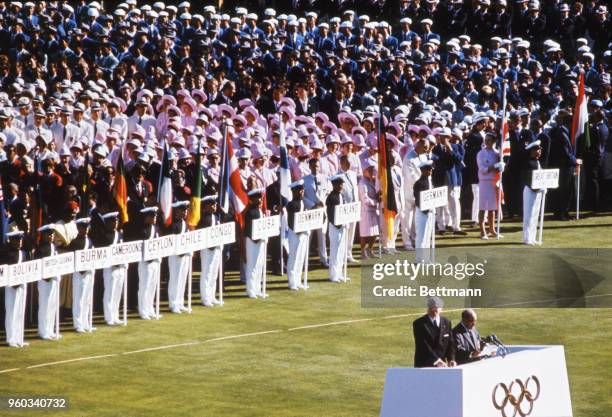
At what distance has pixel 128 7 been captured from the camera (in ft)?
150

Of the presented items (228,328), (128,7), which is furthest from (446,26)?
(228,328)

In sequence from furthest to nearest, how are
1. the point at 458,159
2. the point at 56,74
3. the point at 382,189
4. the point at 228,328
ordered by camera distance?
the point at 56,74
the point at 458,159
the point at 382,189
the point at 228,328

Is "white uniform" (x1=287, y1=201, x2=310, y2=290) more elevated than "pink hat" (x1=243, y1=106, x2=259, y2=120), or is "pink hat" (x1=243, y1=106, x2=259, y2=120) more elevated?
"pink hat" (x1=243, y1=106, x2=259, y2=120)

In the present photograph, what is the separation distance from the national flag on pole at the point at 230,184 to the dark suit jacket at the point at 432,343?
32.9 ft

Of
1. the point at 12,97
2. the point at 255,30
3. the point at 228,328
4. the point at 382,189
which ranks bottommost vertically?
the point at 228,328

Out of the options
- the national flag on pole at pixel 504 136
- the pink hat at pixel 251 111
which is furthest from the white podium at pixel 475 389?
the pink hat at pixel 251 111

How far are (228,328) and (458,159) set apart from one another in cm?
970

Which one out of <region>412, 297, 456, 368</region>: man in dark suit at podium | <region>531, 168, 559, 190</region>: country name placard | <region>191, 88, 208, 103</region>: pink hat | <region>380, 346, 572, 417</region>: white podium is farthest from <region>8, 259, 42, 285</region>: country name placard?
<region>531, 168, 559, 190</region>: country name placard

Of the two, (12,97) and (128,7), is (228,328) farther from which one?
(128,7)

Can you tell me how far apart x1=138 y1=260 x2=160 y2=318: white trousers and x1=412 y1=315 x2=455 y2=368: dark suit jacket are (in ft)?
27.6

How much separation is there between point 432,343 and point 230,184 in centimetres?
1087

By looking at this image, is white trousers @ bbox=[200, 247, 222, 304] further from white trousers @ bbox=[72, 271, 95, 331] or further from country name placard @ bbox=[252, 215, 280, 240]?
white trousers @ bbox=[72, 271, 95, 331]

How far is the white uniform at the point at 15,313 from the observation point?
83.6 feet

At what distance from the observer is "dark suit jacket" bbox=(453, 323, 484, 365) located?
67.7 feet
